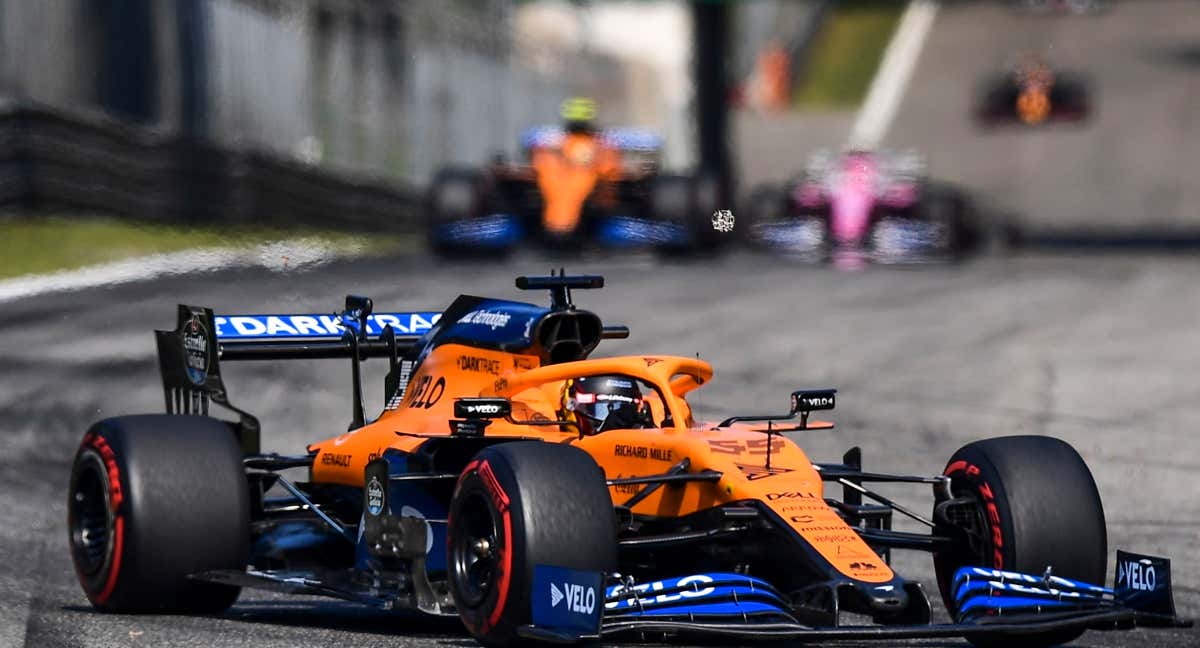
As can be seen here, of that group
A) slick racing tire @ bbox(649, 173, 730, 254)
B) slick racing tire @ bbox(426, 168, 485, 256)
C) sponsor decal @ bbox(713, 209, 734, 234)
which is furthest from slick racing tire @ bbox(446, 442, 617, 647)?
sponsor decal @ bbox(713, 209, 734, 234)

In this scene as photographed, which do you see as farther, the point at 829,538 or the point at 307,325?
the point at 307,325

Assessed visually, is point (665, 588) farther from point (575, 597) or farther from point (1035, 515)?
point (1035, 515)

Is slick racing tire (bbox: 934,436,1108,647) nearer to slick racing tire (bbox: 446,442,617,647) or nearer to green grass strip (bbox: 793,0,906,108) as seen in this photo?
slick racing tire (bbox: 446,442,617,647)

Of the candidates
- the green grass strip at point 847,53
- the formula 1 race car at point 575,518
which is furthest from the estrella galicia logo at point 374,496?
the green grass strip at point 847,53

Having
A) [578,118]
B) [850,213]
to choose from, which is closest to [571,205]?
[578,118]

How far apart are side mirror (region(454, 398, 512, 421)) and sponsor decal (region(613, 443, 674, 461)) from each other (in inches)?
17.2

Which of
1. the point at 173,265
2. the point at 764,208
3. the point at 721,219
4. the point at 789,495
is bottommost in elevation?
the point at 789,495

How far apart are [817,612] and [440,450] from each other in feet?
6.20

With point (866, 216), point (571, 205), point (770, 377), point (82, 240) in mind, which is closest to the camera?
point (770, 377)

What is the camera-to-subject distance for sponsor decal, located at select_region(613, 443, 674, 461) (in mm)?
8047

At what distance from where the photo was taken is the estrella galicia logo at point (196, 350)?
10164 mm

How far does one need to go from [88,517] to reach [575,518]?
282 centimetres

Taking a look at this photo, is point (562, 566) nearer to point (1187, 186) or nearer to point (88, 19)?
point (88, 19)

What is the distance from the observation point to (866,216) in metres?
28.3
